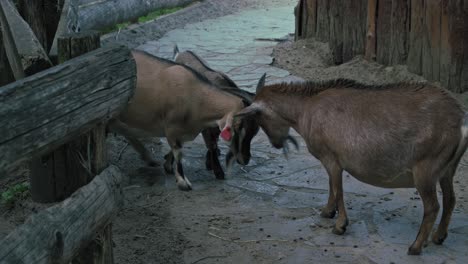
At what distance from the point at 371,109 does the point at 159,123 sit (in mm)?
2172

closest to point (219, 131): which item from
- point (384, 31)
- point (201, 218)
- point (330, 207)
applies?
point (201, 218)

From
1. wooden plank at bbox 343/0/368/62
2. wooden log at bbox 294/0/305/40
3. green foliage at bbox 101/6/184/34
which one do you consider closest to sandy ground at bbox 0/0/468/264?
wooden plank at bbox 343/0/368/62

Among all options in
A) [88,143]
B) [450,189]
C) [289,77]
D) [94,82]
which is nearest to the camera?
[94,82]

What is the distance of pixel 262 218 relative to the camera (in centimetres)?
604

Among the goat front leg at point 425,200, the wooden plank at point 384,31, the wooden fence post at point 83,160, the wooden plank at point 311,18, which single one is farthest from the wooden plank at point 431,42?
the wooden fence post at point 83,160

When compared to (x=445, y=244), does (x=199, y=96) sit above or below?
above

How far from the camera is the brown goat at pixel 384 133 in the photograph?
16.7ft

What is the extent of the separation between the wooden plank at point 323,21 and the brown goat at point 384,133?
4645 mm

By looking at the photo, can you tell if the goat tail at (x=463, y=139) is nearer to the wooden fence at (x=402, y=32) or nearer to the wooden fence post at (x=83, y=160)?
the wooden fence post at (x=83, y=160)

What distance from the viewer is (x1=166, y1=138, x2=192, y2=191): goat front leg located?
673 cm

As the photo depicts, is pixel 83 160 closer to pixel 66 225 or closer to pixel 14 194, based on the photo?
pixel 66 225

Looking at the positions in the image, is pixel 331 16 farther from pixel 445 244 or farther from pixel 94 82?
pixel 94 82

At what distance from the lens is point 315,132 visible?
5.66 metres

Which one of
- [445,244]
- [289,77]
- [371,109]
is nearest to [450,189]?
[445,244]
